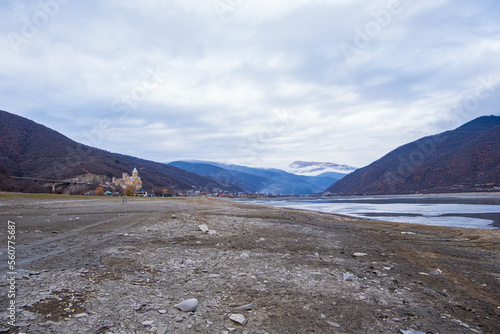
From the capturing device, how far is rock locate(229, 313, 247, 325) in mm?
3375

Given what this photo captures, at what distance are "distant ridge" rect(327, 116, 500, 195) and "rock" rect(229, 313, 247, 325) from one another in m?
110

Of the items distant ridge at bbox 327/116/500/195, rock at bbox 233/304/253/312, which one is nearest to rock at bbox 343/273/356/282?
rock at bbox 233/304/253/312

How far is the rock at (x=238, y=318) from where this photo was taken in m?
3.38

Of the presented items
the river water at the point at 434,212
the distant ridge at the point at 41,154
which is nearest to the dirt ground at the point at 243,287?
the river water at the point at 434,212

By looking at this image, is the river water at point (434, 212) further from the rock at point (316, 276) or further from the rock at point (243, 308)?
the rock at point (243, 308)

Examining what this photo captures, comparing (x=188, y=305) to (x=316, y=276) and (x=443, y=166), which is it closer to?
(x=316, y=276)

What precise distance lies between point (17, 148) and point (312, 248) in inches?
4170

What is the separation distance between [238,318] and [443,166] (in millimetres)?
143008

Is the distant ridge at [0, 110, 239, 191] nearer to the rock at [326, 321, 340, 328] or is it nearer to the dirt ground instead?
the dirt ground

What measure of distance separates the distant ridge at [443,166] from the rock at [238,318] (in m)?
110

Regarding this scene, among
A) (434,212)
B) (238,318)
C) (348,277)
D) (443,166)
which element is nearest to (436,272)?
(348,277)

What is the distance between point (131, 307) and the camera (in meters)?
3.66

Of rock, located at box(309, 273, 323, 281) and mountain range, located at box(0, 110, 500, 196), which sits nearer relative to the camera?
rock, located at box(309, 273, 323, 281)

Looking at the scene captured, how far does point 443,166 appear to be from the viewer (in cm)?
12038
